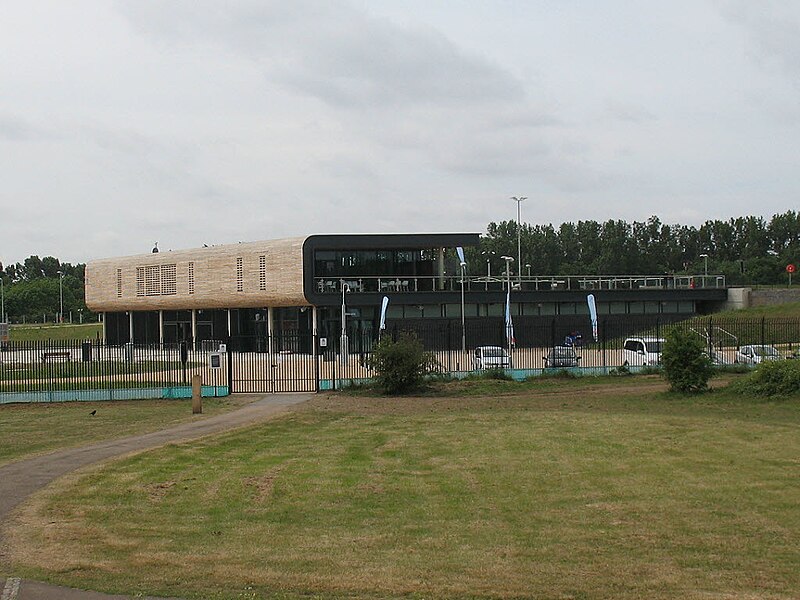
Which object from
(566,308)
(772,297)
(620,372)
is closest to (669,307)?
(772,297)

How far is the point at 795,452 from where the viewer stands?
57.1ft

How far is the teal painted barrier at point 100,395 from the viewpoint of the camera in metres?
33.9

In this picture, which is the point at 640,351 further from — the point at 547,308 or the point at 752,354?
the point at 547,308

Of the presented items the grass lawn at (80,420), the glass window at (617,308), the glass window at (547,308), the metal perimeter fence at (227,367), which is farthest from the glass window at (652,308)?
the grass lawn at (80,420)

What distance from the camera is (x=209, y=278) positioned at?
248 ft

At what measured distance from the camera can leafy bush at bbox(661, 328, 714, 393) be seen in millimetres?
29719

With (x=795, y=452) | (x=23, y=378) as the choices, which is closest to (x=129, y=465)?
(x=795, y=452)

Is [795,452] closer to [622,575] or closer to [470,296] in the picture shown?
[622,575]

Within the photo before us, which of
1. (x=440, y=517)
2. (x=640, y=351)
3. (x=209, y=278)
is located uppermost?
(x=209, y=278)

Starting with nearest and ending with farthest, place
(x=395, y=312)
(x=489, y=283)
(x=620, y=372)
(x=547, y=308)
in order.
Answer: (x=620, y=372), (x=395, y=312), (x=547, y=308), (x=489, y=283)

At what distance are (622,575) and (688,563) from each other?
3.18 feet

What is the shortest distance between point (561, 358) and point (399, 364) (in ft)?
37.2

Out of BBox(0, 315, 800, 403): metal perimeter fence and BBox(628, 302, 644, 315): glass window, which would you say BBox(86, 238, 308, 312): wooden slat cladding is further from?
BBox(628, 302, 644, 315): glass window

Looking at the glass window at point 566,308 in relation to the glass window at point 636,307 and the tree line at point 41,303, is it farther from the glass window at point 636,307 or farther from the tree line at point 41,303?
the tree line at point 41,303
